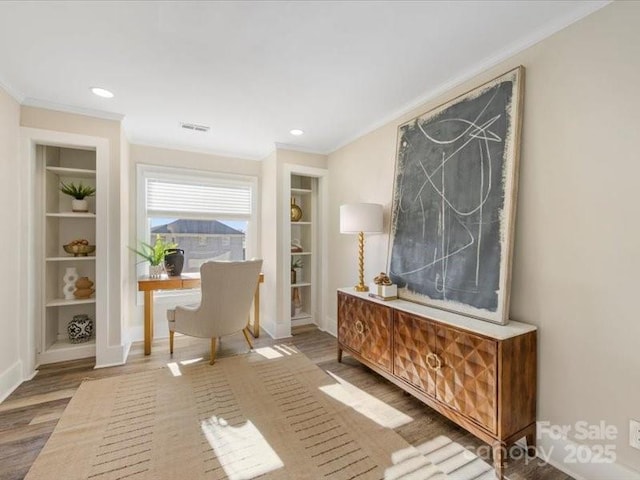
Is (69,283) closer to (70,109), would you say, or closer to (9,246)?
(9,246)

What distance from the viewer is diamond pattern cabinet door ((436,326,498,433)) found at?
152cm

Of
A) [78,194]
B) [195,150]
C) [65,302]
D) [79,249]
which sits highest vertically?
[195,150]

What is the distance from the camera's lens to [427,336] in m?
1.89

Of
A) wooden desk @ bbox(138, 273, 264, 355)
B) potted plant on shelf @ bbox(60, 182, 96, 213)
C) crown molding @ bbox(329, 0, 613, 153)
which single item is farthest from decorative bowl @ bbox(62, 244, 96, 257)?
crown molding @ bbox(329, 0, 613, 153)

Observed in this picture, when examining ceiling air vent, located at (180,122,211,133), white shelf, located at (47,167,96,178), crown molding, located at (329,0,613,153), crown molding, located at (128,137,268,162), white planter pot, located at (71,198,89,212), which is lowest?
white planter pot, located at (71,198,89,212)

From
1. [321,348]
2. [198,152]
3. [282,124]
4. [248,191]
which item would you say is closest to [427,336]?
[321,348]

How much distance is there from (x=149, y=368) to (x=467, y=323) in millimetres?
2881

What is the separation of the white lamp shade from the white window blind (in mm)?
1967

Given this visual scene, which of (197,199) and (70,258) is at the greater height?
(197,199)

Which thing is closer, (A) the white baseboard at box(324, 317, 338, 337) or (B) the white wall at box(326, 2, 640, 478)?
(B) the white wall at box(326, 2, 640, 478)

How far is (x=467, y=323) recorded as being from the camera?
5.62 feet

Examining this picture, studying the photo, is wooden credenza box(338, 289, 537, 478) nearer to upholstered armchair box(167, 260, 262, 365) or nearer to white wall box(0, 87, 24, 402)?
upholstered armchair box(167, 260, 262, 365)

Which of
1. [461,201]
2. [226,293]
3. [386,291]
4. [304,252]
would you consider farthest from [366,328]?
[304,252]

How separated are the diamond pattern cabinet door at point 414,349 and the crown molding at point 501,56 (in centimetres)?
180
